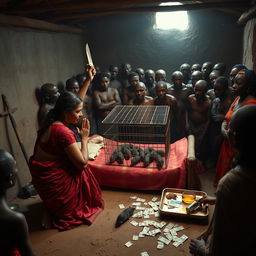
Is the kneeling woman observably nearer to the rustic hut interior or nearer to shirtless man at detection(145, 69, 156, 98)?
the rustic hut interior

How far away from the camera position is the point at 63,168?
131 inches

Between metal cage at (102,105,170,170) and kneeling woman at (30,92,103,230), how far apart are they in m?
0.77

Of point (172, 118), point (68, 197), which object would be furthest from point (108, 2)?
point (68, 197)

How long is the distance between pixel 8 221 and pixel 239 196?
1.37 meters

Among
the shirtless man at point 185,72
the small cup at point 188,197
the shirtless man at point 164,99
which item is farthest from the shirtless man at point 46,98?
the shirtless man at point 185,72

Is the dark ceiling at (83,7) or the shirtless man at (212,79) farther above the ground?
the dark ceiling at (83,7)

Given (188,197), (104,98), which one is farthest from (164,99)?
(188,197)

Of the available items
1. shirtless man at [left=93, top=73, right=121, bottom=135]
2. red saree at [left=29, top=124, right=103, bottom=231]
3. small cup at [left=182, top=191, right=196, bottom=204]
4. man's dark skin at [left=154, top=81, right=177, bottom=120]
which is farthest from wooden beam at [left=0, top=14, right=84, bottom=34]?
small cup at [left=182, top=191, right=196, bottom=204]

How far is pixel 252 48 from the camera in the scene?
15.4 feet

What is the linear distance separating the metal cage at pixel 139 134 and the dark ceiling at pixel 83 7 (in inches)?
74.0

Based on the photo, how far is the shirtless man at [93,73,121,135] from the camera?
5.60 meters

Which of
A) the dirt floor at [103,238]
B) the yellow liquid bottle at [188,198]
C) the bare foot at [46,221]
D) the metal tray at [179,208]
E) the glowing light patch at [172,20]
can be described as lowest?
the dirt floor at [103,238]

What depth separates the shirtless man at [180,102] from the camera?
525cm

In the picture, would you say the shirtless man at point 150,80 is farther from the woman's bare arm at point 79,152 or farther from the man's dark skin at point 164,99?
the woman's bare arm at point 79,152
